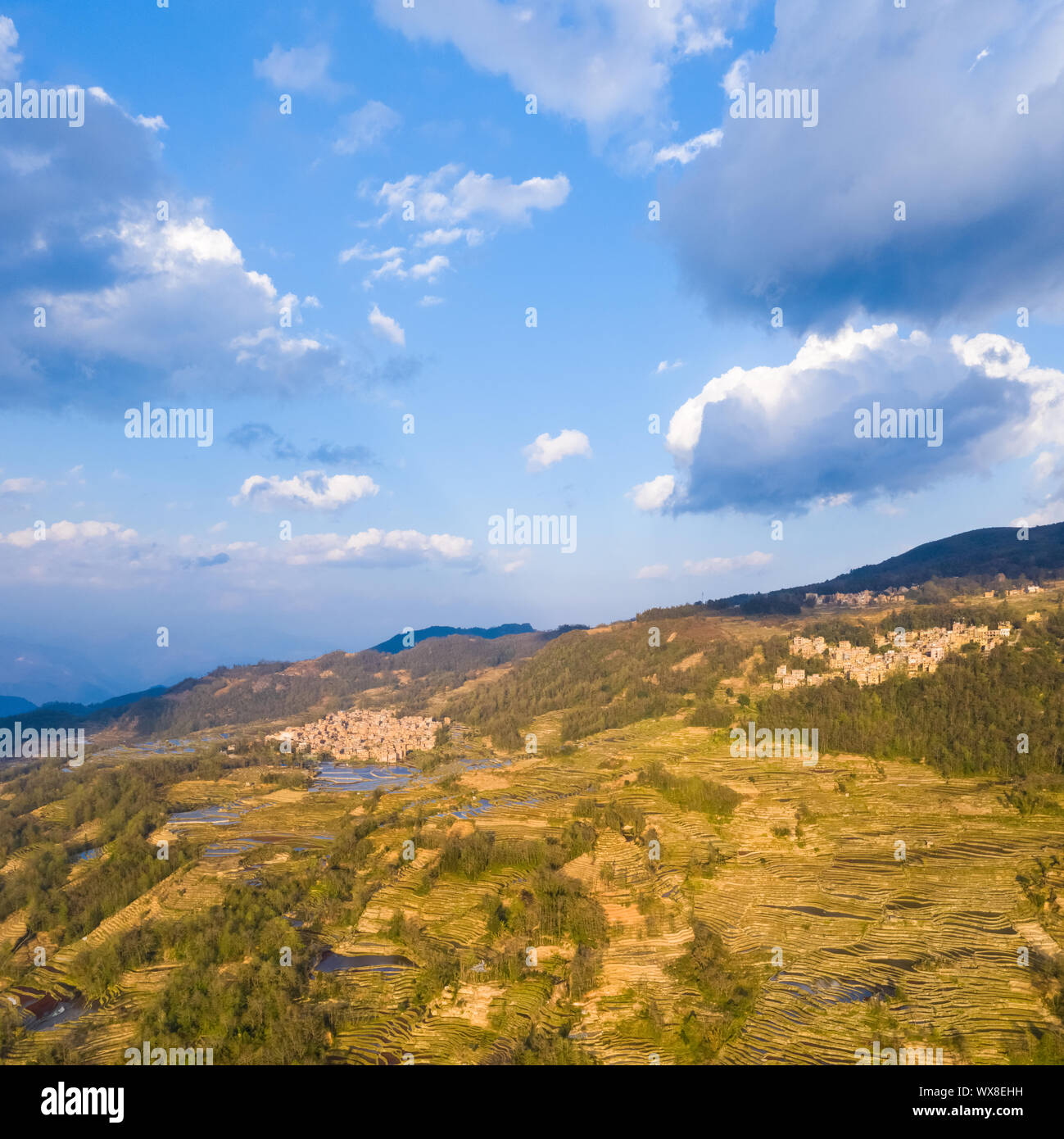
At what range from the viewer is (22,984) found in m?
30.7

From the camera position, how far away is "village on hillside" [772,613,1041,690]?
62250mm

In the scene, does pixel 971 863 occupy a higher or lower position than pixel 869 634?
lower

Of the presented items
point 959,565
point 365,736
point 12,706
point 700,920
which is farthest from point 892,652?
point 12,706

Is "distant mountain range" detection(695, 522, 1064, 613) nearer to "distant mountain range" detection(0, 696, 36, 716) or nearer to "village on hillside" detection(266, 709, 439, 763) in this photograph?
"village on hillside" detection(266, 709, 439, 763)

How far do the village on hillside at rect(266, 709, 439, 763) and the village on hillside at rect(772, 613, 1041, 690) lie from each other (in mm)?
51841

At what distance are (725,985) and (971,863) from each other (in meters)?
19.5

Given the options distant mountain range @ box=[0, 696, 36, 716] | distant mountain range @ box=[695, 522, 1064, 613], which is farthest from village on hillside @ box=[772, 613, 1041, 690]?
distant mountain range @ box=[0, 696, 36, 716]

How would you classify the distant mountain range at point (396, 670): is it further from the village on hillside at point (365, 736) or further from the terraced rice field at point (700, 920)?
the terraced rice field at point (700, 920)

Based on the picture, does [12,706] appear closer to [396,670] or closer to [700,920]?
[396,670]

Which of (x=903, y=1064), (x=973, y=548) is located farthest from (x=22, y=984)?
(x=973, y=548)

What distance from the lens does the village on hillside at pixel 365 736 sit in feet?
285

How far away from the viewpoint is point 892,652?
6894cm
